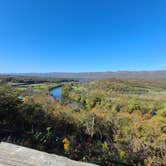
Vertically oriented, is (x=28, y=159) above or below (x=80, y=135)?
above

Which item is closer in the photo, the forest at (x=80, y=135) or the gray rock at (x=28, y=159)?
the gray rock at (x=28, y=159)

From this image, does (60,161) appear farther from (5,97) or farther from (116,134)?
(116,134)

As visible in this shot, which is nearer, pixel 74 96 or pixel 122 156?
pixel 122 156

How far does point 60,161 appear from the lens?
721 mm

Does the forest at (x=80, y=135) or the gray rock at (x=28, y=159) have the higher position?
the gray rock at (x=28, y=159)

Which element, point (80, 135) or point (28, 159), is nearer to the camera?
point (28, 159)

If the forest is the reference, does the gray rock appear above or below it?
above

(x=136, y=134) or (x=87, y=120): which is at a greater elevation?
(x=87, y=120)

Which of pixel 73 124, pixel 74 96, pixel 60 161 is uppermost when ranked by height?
pixel 60 161

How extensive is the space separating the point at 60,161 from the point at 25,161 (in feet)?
0.55

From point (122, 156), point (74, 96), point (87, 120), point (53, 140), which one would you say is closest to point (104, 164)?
point (122, 156)

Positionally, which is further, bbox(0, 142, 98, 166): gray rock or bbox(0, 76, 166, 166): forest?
bbox(0, 76, 166, 166): forest

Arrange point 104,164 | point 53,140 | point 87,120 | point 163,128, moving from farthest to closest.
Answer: point 163,128 → point 87,120 → point 53,140 → point 104,164

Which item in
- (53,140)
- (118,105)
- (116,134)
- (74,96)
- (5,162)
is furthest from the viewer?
(74,96)
